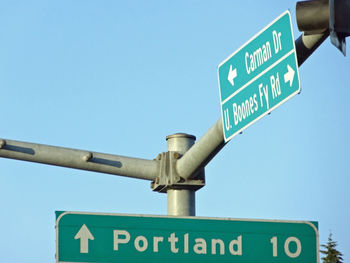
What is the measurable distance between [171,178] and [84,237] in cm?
121

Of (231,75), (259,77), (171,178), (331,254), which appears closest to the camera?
(259,77)

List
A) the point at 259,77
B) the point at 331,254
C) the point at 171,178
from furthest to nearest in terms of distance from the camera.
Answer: the point at 331,254, the point at 171,178, the point at 259,77

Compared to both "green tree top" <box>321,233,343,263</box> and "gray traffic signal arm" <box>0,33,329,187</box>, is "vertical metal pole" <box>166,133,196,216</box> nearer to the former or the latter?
"gray traffic signal arm" <box>0,33,329,187</box>

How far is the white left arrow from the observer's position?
6.21 metres

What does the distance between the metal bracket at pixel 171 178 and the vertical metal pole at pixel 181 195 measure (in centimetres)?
6

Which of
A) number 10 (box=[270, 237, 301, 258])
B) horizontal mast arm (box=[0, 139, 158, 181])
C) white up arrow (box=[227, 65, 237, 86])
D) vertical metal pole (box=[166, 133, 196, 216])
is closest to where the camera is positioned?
white up arrow (box=[227, 65, 237, 86])

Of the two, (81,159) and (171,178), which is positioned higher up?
(81,159)

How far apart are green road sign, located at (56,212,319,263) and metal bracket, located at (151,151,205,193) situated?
740 mm

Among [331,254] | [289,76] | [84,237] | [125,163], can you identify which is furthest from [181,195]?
[331,254]

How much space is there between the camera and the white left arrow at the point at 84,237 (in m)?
6.21

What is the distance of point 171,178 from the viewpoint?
23.7ft

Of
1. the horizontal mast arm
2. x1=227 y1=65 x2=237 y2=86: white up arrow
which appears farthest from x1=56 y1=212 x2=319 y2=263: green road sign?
the horizontal mast arm

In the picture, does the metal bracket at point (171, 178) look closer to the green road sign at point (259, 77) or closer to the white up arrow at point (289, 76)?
the green road sign at point (259, 77)

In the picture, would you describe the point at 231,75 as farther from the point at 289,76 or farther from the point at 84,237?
the point at 84,237
